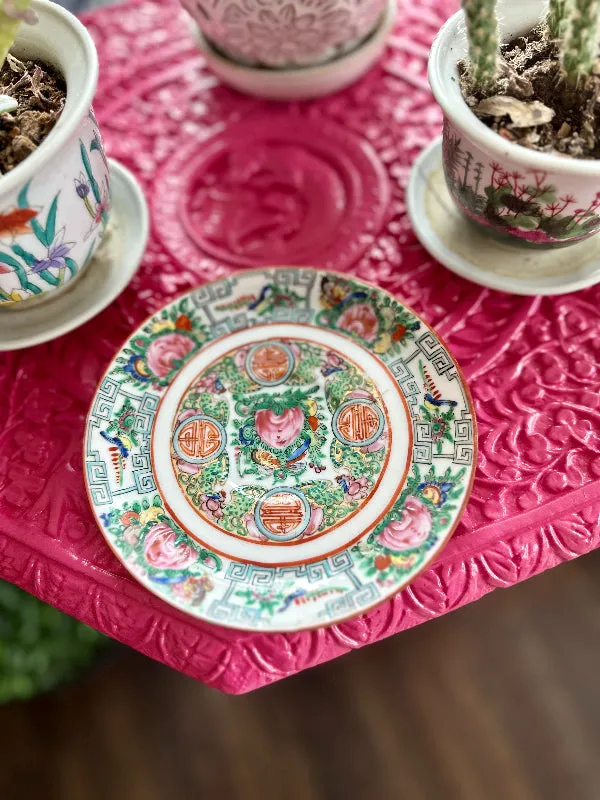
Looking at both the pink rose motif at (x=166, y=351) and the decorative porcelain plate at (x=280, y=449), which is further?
the pink rose motif at (x=166, y=351)

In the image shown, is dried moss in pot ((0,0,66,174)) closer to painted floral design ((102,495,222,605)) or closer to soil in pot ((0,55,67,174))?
soil in pot ((0,55,67,174))

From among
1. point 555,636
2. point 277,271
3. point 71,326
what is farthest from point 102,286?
point 555,636

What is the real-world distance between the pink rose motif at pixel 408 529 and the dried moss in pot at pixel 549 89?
0.29 m

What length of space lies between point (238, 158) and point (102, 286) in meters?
0.23

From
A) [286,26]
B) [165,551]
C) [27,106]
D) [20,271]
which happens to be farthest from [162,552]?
[286,26]

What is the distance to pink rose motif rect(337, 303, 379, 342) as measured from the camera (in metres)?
0.68

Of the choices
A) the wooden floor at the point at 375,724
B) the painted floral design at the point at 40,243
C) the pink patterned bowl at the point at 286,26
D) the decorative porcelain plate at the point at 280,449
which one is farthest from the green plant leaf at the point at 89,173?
the wooden floor at the point at 375,724

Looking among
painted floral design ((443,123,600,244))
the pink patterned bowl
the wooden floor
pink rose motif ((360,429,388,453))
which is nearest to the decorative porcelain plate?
pink rose motif ((360,429,388,453))

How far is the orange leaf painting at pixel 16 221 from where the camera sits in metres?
0.57

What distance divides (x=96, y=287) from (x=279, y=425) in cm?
23

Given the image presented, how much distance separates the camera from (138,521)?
1.98 ft

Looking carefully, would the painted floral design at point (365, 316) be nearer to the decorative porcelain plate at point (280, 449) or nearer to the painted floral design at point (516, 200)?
the decorative porcelain plate at point (280, 449)

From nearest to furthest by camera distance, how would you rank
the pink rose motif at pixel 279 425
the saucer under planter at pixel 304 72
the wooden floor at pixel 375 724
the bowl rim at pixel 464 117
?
1. the bowl rim at pixel 464 117
2. the pink rose motif at pixel 279 425
3. the saucer under planter at pixel 304 72
4. the wooden floor at pixel 375 724

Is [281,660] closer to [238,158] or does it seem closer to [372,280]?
[372,280]
